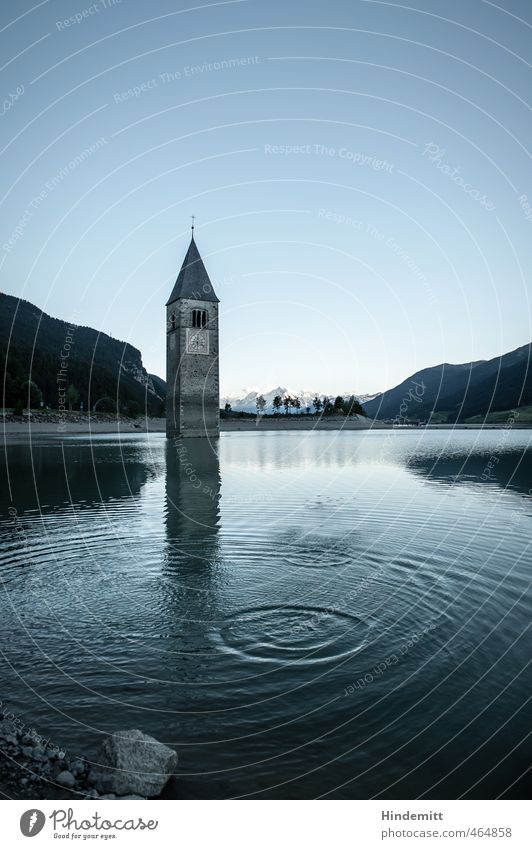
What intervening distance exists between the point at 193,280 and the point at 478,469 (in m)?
72.6

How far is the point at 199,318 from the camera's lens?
100312mm

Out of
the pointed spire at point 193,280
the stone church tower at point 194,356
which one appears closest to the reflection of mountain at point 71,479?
the stone church tower at point 194,356

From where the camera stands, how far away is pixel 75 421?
143 metres

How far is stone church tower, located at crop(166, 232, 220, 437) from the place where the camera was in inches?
3804

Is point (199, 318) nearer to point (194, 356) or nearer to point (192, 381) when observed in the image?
point (194, 356)

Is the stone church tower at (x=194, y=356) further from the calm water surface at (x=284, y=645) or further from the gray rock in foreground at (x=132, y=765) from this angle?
the gray rock in foreground at (x=132, y=765)

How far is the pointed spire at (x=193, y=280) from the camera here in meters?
98.4

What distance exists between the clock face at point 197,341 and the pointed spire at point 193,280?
5.95 meters

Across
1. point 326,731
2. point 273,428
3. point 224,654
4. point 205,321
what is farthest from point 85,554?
point 273,428

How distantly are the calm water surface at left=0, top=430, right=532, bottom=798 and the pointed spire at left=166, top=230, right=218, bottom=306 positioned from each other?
271 ft

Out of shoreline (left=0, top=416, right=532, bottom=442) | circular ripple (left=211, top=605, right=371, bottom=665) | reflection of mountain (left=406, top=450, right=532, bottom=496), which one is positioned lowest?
circular ripple (left=211, top=605, right=371, bottom=665)

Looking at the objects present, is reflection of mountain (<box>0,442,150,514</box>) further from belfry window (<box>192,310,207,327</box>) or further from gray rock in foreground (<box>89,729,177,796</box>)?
belfry window (<box>192,310,207,327</box>)

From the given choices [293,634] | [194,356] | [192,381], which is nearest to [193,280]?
[194,356]

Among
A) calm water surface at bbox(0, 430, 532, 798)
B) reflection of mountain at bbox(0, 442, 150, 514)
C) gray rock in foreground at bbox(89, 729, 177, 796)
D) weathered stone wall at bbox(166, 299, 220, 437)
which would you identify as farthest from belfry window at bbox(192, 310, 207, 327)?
gray rock in foreground at bbox(89, 729, 177, 796)
